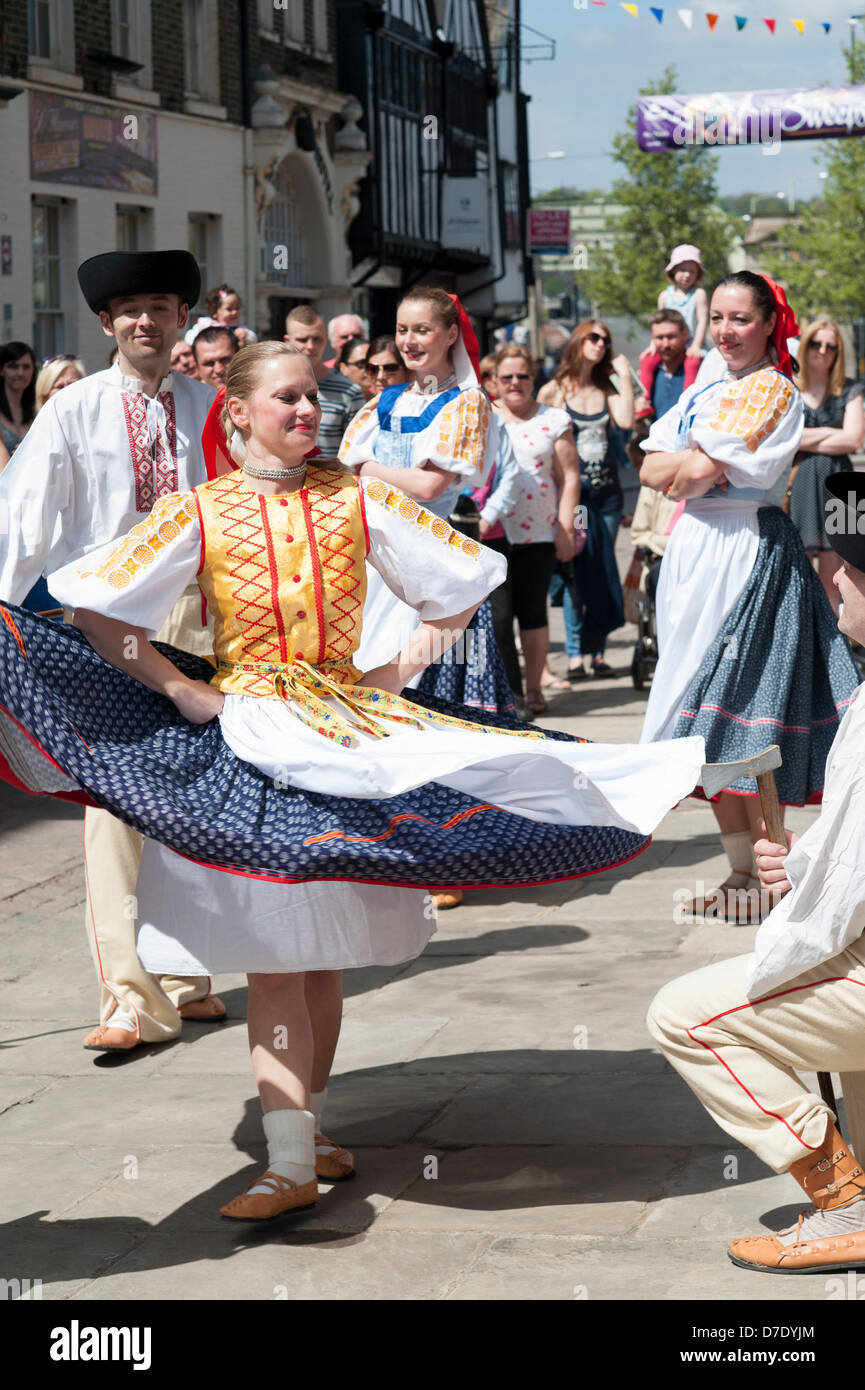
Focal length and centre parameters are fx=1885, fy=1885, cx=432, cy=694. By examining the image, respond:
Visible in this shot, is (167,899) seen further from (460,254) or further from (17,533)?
(460,254)

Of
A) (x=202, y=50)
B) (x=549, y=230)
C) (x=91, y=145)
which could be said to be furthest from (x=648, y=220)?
(x=91, y=145)

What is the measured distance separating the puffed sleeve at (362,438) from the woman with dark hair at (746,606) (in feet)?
3.55

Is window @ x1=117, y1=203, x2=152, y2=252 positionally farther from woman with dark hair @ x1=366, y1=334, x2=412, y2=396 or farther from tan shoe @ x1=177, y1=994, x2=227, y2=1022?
tan shoe @ x1=177, y1=994, x2=227, y2=1022

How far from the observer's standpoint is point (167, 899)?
3.98 metres

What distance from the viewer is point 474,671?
6988mm

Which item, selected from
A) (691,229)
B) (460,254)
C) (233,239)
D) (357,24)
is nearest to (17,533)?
(233,239)

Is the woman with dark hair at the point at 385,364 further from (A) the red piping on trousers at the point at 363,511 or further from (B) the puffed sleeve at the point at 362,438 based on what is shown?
(A) the red piping on trousers at the point at 363,511

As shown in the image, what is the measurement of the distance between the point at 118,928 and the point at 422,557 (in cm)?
166

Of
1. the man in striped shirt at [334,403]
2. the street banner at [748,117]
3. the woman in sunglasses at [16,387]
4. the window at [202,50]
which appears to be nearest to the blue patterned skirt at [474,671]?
the man in striped shirt at [334,403]

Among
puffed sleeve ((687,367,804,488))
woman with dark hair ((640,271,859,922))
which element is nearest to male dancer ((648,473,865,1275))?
puffed sleeve ((687,367,804,488))

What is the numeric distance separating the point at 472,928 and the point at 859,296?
46952 mm

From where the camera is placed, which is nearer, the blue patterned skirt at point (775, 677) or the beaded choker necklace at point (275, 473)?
the beaded choker necklace at point (275, 473)

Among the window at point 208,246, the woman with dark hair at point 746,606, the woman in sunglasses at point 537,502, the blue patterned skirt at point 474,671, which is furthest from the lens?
the window at point 208,246

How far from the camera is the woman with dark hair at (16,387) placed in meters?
9.92
